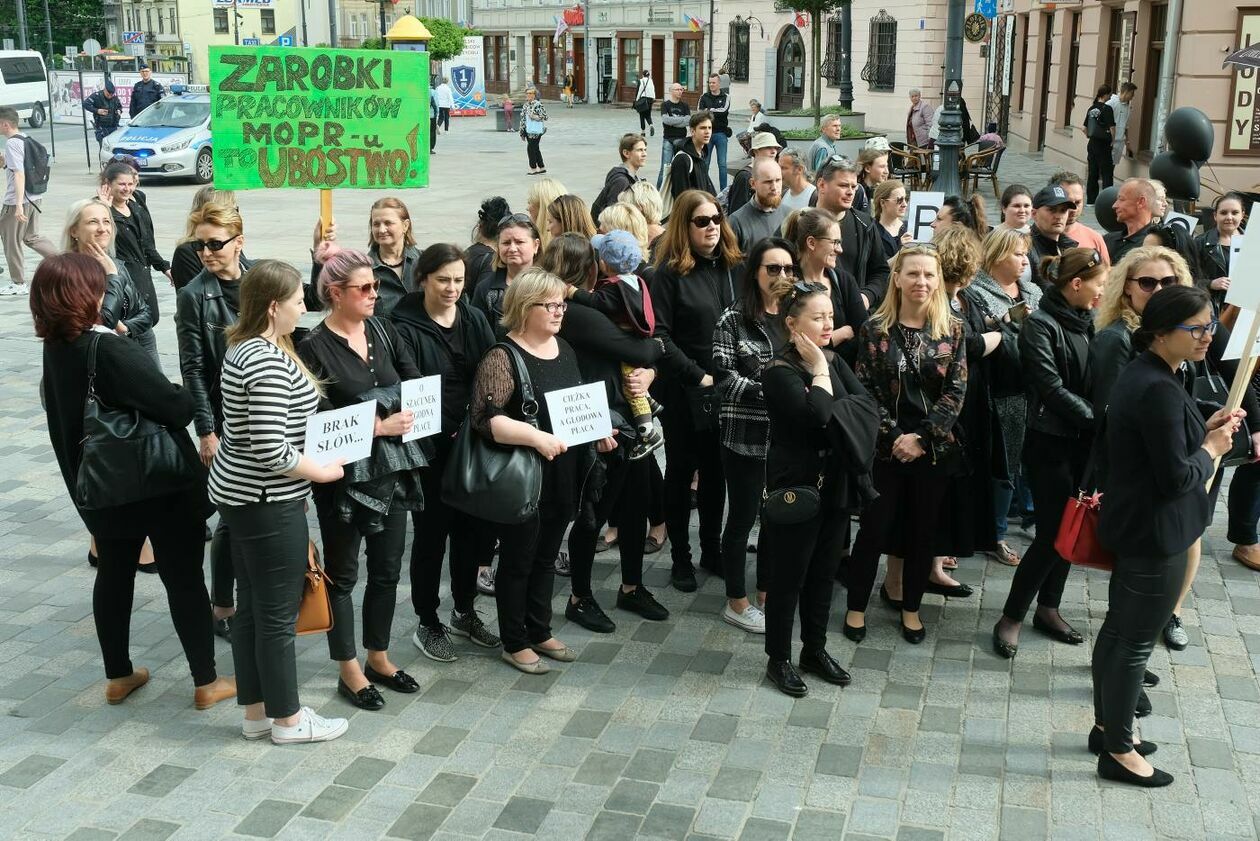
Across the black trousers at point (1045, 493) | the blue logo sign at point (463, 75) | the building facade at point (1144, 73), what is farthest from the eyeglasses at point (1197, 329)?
the blue logo sign at point (463, 75)

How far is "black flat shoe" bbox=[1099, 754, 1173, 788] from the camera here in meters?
4.59

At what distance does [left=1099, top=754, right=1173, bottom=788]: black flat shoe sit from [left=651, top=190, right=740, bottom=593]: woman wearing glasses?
7.61 ft

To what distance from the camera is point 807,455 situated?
5102 millimetres

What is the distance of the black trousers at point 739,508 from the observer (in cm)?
592

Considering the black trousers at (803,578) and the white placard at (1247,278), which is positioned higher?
the white placard at (1247,278)

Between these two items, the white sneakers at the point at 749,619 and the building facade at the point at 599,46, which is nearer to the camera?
the white sneakers at the point at 749,619

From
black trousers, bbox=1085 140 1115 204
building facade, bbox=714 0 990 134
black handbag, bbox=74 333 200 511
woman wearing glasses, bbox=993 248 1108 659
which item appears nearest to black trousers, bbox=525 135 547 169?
building facade, bbox=714 0 990 134

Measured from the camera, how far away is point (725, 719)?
202 inches

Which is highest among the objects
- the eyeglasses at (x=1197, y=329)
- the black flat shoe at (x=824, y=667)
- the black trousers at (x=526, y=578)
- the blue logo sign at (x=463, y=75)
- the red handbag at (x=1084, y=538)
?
the blue logo sign at (x=463, y=75)

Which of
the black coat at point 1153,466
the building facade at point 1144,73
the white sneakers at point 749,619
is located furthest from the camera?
the building facade at point 1144,73

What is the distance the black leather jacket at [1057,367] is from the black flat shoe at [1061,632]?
0.93m

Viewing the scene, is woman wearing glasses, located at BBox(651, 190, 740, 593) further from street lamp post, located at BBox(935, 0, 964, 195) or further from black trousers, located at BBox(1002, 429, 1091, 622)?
street lamp post, located at BBox(935, 0, 964, 195)

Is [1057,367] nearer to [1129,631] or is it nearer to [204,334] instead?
[1129,631]

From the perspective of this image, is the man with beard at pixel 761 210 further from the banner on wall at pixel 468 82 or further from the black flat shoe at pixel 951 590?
the banner on wall at pixel 468 82
